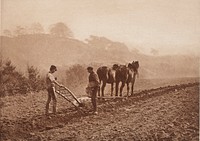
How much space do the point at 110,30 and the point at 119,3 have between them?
33 cm

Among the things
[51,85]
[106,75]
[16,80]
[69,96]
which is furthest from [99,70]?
[16,80]

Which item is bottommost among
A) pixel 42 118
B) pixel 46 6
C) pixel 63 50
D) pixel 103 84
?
pixel 42 118

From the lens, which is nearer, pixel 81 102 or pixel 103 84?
pixel 81 102

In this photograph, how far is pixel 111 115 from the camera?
14.3ft

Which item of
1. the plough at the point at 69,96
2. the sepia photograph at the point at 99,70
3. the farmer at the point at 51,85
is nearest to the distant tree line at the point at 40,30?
the sepia photograph at the point at 99,70

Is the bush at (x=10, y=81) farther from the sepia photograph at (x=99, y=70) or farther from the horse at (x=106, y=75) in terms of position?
the horse at (x=106, y=75)

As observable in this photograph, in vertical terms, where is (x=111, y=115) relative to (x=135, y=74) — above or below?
below

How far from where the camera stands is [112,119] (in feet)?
14.1

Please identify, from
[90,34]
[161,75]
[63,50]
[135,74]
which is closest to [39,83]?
[63,50]

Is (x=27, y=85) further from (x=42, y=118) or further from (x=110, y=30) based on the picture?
(x=110, y=30)

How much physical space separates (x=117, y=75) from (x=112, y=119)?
2.28ft

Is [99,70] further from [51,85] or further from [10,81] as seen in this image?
[10,81]

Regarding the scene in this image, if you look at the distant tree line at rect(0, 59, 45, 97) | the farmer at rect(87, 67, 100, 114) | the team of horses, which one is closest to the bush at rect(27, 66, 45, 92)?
the distant tree line at rect(0, 59, 45, 97)

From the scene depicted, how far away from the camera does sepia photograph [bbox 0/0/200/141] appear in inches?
166
